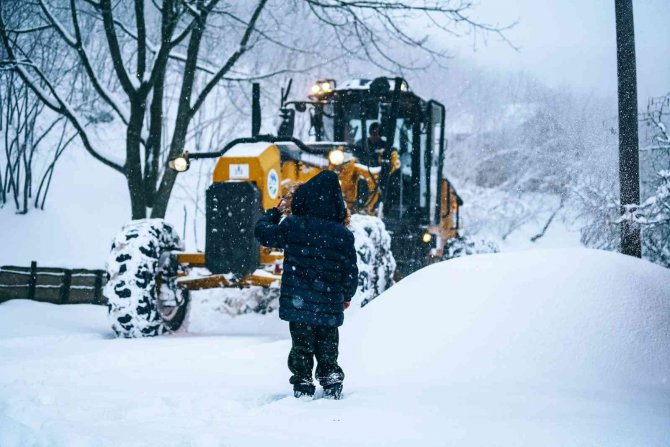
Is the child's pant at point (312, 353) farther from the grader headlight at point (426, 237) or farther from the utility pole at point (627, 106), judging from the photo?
the grader headlight at point (426, 237)

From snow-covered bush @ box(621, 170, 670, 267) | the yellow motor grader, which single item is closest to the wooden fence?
the yellow motor grader

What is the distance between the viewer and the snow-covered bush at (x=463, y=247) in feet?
39.7

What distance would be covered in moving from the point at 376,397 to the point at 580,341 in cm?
148

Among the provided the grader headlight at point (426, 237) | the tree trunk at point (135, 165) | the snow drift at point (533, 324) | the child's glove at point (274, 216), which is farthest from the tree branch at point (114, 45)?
the child's glove at point (274, 216)

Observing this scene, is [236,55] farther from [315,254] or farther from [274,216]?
[315,254]

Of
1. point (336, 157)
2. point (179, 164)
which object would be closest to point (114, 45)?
point (179, 164)

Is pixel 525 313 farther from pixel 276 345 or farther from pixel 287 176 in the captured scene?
pixel 287 176

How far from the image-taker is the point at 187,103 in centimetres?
973

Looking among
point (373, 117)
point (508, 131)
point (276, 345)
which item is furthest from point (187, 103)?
point (508, 131)

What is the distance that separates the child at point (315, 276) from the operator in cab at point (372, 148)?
272 cm

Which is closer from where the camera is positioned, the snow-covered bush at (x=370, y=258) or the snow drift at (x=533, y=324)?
the snow drift at (x=533, y=324)

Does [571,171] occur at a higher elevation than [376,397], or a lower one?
higher

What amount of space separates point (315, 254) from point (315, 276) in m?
0.13

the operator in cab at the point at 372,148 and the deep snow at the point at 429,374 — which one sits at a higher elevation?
the operator in cab at the point at 372,148
